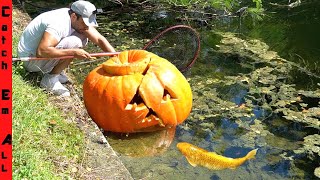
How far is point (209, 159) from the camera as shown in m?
5.39

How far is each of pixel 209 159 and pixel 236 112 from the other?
51.7 inches

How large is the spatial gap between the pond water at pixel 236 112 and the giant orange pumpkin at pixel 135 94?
28 centimetres

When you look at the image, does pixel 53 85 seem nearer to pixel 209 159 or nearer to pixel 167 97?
pixel 167 97

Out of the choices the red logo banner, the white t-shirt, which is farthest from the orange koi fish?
the red logo banner

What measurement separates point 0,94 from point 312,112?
4644mm

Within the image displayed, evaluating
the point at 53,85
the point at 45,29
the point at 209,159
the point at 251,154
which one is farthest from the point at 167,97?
the point at 45,29

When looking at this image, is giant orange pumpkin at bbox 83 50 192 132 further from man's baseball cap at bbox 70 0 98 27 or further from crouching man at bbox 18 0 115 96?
man's baseball cap at bbox 70 0 98 27

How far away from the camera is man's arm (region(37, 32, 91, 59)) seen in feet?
Result: 18.1

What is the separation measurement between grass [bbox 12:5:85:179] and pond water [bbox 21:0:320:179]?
2.69 feet

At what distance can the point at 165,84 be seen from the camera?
5.55 meters

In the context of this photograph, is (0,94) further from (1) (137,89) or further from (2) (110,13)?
(2) (110,13)

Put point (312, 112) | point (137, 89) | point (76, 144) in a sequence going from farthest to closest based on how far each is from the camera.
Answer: point (312, 112) < point (137, 89) < point (76, 144)

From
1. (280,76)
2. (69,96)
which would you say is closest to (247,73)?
(280,76)

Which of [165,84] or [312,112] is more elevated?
[165,84]
